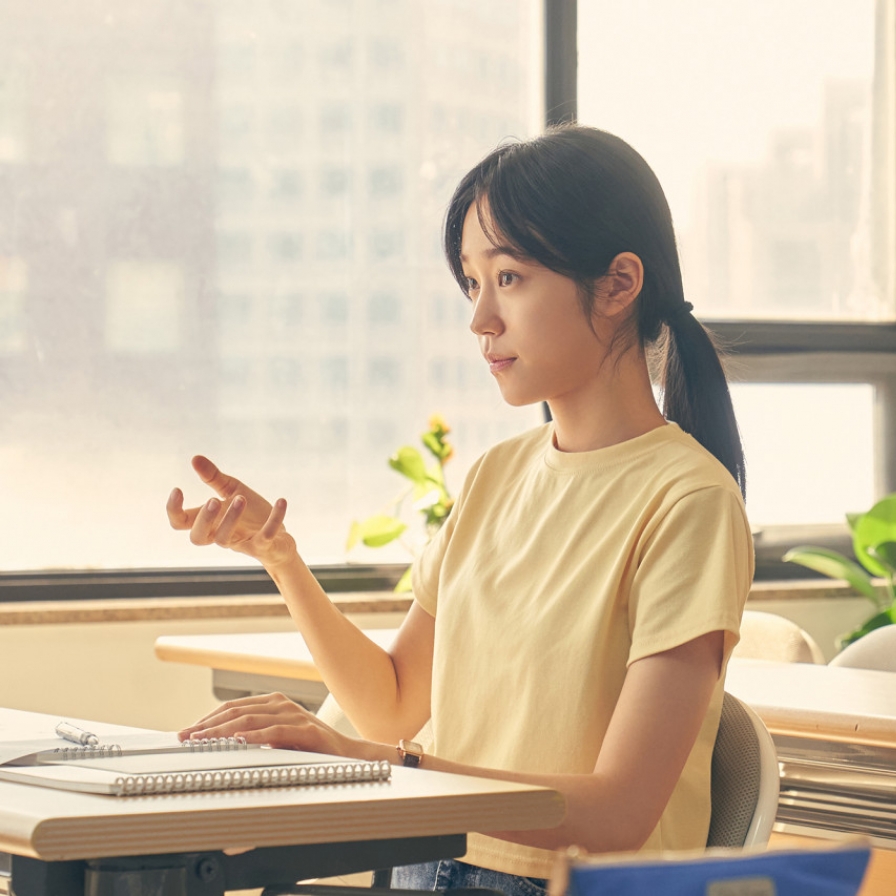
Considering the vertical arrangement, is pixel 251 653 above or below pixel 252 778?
below

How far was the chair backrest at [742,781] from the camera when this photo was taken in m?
1.12

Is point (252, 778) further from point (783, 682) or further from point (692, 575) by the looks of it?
point (783, 682)

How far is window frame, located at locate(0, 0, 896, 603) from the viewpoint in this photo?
3176 millimetres

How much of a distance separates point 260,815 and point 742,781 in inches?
20.7

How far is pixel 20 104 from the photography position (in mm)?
2977

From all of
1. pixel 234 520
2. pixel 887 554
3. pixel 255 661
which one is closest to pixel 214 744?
pixel 234 520

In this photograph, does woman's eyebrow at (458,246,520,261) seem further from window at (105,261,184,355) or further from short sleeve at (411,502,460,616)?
window at (105,261,184,355)

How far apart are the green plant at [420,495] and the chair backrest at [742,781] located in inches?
66.2

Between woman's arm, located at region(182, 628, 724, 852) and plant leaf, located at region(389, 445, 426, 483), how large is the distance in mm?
1828

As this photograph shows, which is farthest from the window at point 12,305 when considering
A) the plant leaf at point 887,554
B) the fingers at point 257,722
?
the fingers at point 257,722

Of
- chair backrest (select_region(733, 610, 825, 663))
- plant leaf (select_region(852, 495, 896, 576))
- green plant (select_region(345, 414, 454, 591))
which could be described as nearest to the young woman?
chair backrest (select_region(733, 610, 825, 663))

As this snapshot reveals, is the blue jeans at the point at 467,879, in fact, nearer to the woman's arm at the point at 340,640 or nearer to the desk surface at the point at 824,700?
the woman's arm at the point at 340,640

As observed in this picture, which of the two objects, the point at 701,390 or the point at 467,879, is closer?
the point at 467,879

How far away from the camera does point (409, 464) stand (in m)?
2.94
